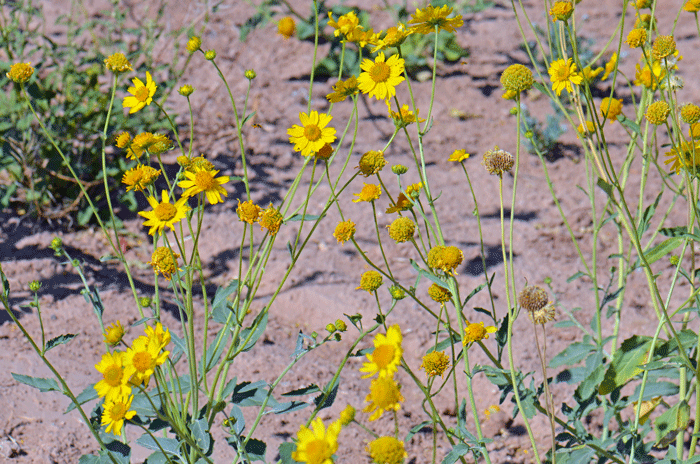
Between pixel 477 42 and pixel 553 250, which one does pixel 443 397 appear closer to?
pixel 553 250

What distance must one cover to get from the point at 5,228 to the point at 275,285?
1401mm

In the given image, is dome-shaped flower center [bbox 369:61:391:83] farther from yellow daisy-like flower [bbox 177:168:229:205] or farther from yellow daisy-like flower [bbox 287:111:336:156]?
yellow daisy-like flower [bbox 177:168:229:205]

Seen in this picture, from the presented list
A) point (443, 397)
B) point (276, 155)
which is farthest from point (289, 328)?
point (276, 155)

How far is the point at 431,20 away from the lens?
1693 mm

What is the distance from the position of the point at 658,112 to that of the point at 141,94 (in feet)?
4.76

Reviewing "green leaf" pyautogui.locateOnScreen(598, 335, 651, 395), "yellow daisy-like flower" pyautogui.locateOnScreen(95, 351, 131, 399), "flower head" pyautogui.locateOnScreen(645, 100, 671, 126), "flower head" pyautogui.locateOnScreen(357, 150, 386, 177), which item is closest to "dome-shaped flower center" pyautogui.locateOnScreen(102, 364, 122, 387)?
"yellow daisy-like flower" pyautogui.locateOnScreen(95, 351, 131, 399)

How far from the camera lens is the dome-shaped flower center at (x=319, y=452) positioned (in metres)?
1.06

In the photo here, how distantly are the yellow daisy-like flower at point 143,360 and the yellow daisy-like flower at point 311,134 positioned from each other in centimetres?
56

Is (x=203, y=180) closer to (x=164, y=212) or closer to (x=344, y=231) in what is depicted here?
(x=164, y=212)

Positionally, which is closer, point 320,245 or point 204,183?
point 204,183

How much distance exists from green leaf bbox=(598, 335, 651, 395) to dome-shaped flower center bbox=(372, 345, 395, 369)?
89cm

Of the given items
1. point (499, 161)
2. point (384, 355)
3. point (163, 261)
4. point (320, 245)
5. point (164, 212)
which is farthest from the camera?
point (320, 245)

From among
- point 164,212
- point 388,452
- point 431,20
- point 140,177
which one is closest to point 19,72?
point 140,177

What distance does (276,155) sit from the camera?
3.95m
